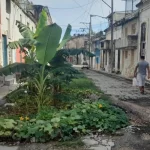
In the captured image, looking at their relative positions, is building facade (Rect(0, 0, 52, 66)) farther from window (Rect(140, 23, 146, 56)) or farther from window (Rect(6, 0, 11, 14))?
window (Rect(140, 23, 146, 56))

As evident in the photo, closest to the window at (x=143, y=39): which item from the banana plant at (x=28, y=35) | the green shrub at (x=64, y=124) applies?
the banana plant at (x=28, y=35)

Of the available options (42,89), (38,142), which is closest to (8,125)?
(38,142)

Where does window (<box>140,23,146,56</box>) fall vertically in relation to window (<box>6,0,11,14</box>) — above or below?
below

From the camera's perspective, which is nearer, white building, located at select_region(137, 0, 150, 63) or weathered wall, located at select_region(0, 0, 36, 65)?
weathered wall, located at select_region(0, 0, 36, 65)

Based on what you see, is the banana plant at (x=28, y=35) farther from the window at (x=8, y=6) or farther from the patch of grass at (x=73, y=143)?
the window at (x=8, y=6)

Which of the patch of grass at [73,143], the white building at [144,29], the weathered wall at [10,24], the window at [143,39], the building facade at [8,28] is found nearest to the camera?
the patch of grass at [73,143]

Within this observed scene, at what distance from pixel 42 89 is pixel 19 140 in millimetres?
2619

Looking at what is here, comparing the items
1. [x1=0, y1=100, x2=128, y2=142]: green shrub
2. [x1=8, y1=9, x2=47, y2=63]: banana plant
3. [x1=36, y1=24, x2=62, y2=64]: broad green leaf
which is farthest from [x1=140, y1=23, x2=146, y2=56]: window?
[x1=0, y1=100, x2=128, y2=142]: green shrub

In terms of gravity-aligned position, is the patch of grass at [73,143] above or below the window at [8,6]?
below

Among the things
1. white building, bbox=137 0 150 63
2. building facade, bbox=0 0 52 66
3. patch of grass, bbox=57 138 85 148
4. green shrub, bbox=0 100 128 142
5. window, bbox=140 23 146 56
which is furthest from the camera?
window, bbox=140 23 146 56

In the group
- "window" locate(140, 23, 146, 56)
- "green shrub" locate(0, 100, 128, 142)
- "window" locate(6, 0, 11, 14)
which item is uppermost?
"window" locate(6, 0, 11, 14)

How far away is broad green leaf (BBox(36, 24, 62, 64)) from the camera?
7.32 m

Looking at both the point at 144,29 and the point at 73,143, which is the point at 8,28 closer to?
the point at 144,29

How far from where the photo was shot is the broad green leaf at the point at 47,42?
7.32 m
